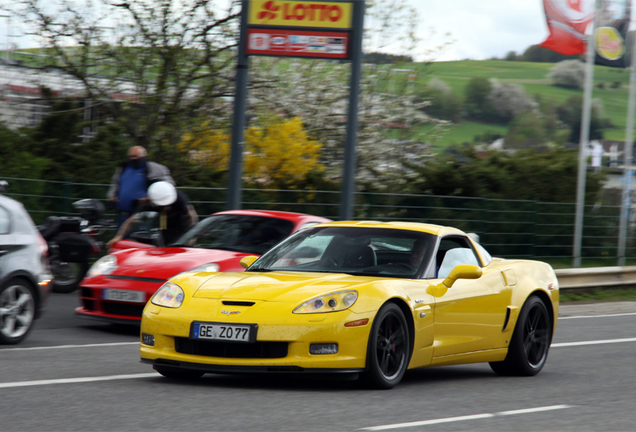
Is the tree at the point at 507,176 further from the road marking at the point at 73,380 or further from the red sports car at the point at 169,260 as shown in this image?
the road marking at the point at 73,380

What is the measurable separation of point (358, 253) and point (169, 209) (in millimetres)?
5950

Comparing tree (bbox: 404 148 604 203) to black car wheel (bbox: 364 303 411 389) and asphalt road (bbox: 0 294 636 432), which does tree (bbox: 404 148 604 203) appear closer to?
asphalt road (bbox: 0 294 636 432)

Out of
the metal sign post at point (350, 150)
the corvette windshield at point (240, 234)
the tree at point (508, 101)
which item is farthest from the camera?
the tree at point (508, 101)

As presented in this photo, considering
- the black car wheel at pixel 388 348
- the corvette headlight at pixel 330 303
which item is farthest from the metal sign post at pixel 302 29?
the corvette headlight at pixel 330 303

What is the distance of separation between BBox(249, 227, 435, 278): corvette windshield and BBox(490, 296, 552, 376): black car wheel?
123 centimetres

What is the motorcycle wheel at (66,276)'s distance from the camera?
13172 mm

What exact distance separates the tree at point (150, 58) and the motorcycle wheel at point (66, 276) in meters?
6.08

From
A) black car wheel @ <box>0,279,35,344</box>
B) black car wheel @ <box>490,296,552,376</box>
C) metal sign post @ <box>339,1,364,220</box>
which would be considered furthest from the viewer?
metal sign post @ <box>339,1,364,220</box>

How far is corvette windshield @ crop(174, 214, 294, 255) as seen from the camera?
10.7 m

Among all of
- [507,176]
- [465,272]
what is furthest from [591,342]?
[507,176]

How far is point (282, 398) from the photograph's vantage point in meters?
6.22

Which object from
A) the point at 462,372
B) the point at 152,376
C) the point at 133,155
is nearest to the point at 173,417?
the point at 152,376

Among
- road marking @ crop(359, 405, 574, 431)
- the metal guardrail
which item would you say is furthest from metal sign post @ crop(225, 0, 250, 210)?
road marking @ crop(359, 405, 574, 431)

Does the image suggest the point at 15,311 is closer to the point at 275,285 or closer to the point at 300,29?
the point at 275,285
